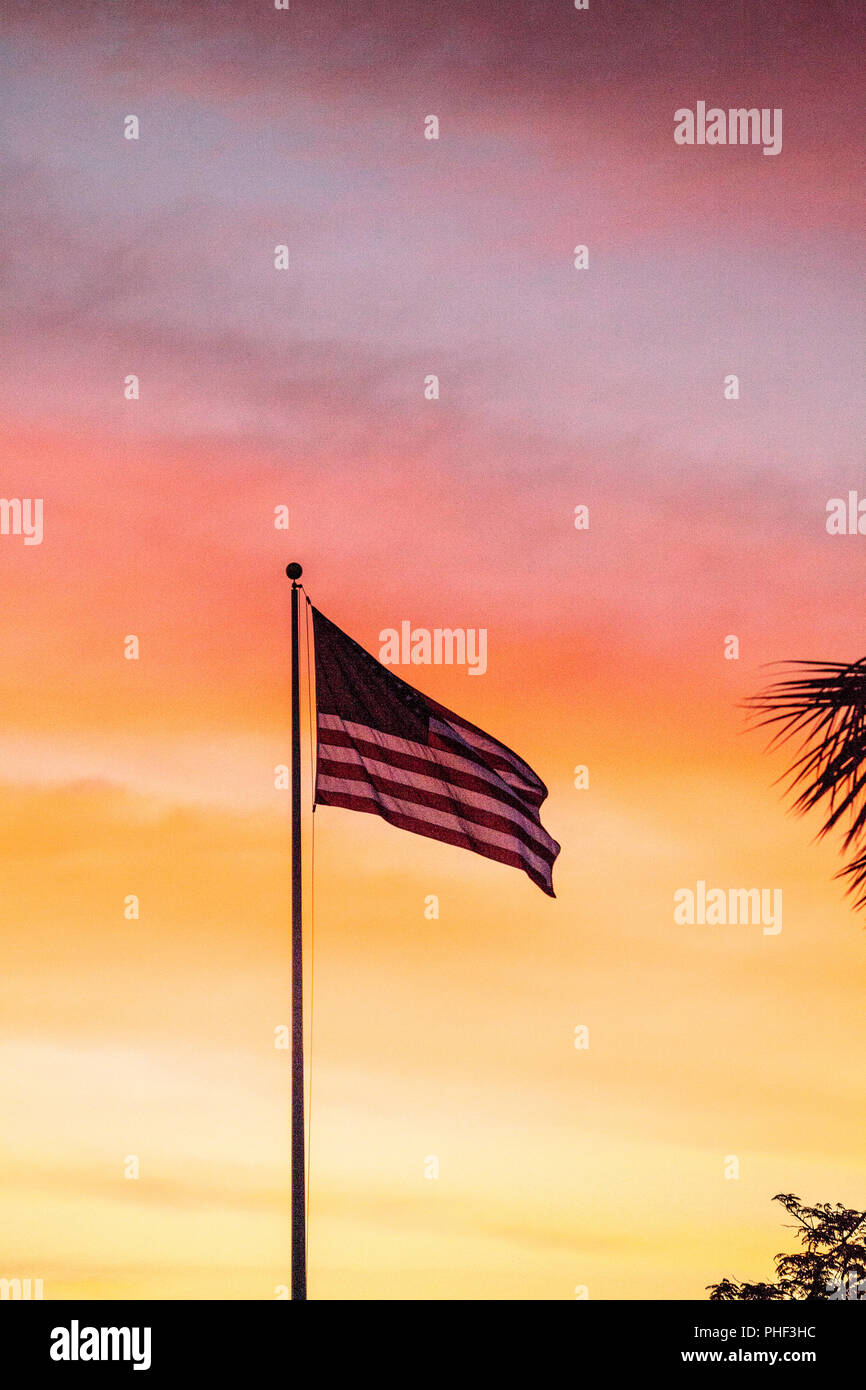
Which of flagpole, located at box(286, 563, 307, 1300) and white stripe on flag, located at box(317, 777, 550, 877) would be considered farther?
white stripe on flag, located at box(317, 777, 550, 877)

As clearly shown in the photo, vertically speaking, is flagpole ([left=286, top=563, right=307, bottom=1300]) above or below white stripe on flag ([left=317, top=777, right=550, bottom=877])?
below

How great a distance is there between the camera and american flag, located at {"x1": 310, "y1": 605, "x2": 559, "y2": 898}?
64.8 feet

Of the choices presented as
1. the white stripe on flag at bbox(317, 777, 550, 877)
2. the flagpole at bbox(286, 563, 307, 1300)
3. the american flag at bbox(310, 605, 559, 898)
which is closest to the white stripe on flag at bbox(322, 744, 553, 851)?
the american flag at bbox(310, 605, 559, 898)

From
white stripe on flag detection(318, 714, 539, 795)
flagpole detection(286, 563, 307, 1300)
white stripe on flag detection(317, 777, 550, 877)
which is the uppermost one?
white stripe on flag detection(318, 714, 539, 795)

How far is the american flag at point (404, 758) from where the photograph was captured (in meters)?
19.8

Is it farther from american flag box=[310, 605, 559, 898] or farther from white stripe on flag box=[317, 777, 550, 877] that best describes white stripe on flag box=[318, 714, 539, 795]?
white stripe on flag box=[317, 777, 550, 877]

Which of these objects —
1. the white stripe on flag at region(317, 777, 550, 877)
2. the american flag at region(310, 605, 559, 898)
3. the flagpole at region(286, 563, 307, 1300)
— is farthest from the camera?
the american flag at region(310, 605, 559, 898)

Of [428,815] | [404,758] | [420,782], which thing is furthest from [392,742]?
[428,815]
